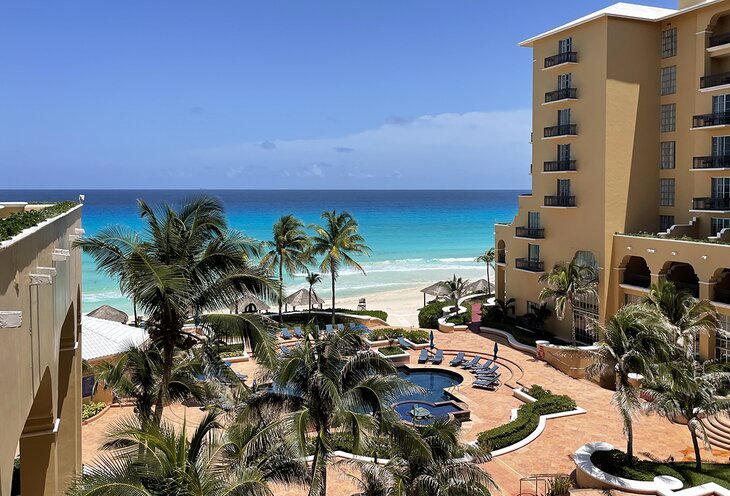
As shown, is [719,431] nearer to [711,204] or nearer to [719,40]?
[711,204]

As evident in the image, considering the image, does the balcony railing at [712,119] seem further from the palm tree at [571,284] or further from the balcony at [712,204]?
the palm tree at [571,284]

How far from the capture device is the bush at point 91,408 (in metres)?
22.6

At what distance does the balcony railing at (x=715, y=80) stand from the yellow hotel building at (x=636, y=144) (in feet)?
0.15

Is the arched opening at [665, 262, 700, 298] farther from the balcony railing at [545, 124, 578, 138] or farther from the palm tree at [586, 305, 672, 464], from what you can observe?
the palm tree at [586, 305, 672, 464]

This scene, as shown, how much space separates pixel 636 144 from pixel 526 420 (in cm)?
1732

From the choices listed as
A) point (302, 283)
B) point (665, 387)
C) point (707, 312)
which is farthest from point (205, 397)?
point (302, 283)

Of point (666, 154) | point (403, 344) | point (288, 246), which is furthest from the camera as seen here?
point (288, 246)

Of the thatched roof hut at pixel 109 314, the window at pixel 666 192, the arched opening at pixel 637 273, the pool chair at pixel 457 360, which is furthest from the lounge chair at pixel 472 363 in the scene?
the thatched roof hut at pixel 109 314

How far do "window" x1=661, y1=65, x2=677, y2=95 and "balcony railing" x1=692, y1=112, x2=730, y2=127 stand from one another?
2779mm

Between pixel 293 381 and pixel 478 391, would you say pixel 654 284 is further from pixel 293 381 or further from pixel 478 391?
pixel 293 381

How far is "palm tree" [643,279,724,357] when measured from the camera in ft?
76.8

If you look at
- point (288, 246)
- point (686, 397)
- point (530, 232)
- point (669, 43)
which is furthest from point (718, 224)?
point (288, 246)

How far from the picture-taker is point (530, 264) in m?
36.3

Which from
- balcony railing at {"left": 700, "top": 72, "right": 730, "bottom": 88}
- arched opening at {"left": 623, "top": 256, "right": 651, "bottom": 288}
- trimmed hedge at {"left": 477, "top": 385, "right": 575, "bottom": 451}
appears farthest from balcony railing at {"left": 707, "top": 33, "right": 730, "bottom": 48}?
trimmed hedge at {"left": 477, "top": 385, "right": 575, "bottom": 451}
